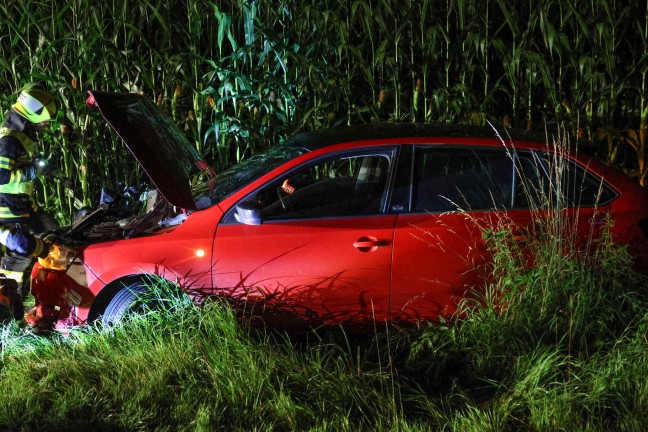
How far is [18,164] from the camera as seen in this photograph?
7.08 m

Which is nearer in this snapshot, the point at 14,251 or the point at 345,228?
the point at 345,228

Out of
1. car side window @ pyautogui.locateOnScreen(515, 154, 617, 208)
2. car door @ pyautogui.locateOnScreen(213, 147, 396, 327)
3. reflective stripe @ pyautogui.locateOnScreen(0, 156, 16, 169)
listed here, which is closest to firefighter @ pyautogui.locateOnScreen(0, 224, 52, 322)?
reflective stripe @ pyautogui.locateOnScreen(0, 156, 16, 169)

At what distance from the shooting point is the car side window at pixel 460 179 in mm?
6164

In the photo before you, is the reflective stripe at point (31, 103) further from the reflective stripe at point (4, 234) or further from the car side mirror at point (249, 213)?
the car side mirror at point (249, 213)

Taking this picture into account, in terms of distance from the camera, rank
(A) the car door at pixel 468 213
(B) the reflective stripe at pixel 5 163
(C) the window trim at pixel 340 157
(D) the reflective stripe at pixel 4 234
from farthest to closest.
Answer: (B) the reflective stripe at pixel 5 163 < (D) the reflective stripe at pixel 4 234 < (C) the window trim at pixel 340 157 < (A) the car door at pixel 468 213

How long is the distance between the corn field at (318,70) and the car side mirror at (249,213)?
2.89 metres

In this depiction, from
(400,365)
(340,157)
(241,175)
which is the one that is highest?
(340,157)

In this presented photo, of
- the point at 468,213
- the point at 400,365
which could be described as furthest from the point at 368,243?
the point at 400,365

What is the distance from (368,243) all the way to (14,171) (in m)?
2.63

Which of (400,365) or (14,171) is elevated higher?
(14,171)

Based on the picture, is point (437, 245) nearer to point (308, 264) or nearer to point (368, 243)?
point (368, 243)

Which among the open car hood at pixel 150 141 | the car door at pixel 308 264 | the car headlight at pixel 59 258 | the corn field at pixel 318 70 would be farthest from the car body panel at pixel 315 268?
the corn field at pixel 318 70

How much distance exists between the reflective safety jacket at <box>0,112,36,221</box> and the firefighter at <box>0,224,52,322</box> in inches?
9.9

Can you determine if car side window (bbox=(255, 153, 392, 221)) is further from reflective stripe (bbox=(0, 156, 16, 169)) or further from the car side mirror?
reflective stripe (bbox=(0, 156, 16, 169))
